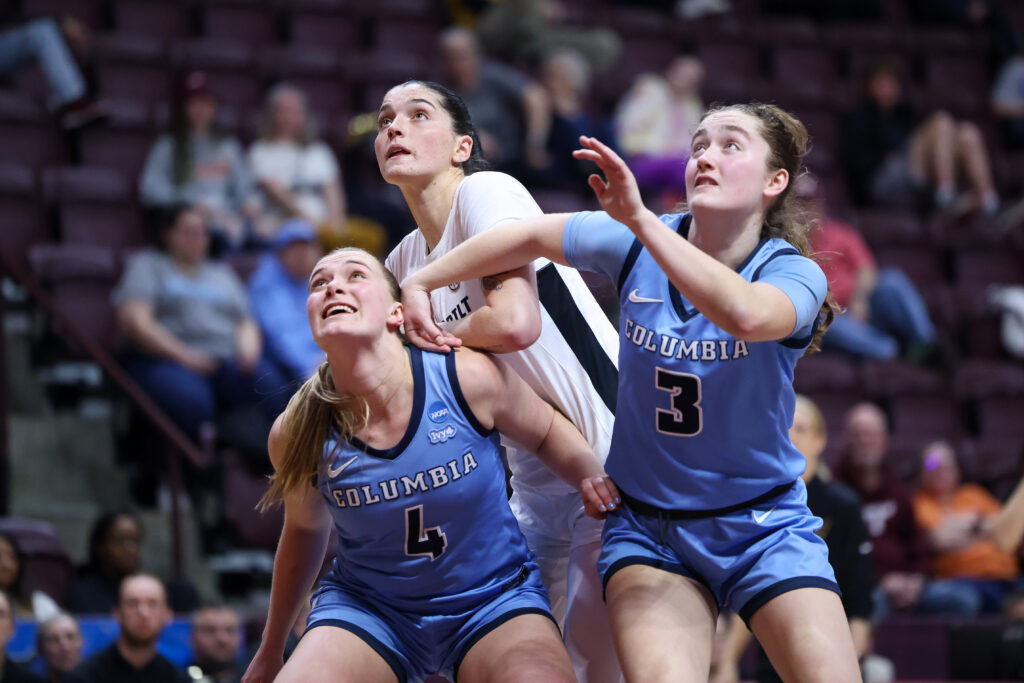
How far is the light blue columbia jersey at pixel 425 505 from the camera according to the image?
2.95m

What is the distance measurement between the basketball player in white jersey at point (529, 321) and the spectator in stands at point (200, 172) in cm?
388

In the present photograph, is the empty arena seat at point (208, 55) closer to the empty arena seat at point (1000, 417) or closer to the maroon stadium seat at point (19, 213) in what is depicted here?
the maroon stadium seat at point (19, 213)

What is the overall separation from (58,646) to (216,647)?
608 mm

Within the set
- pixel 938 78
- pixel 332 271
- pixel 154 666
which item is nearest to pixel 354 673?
pixel 332 271

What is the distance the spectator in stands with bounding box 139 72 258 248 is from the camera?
7.22 metres

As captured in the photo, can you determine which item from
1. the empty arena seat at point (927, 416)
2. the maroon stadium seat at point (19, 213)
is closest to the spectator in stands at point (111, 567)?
the maroon stadium seat at point (19, 213)

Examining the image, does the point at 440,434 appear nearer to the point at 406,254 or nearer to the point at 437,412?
the point at 437,412

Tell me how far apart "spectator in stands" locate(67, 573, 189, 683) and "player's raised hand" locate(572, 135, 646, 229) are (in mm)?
3224

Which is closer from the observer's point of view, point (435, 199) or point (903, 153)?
point (435, 199)

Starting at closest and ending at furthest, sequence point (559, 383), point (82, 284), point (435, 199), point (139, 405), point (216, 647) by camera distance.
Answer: point (559, 383)
point (435, 199)
point (216, 647)
point (139, 405)
point (82, 284)

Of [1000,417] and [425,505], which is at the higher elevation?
[425,505]

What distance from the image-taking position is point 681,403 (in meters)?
2.75

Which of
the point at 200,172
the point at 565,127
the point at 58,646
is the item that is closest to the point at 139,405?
the point at 58,646

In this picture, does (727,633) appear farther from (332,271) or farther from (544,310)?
(332,271)
